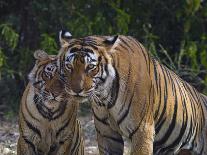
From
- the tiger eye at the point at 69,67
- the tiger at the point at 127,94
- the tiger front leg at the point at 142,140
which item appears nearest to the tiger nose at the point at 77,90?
the tiger at the point at 127,94

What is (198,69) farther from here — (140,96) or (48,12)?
(140,96)

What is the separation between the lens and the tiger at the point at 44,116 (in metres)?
5.44

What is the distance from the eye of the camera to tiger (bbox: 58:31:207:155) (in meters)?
4.53

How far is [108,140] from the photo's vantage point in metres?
5.21

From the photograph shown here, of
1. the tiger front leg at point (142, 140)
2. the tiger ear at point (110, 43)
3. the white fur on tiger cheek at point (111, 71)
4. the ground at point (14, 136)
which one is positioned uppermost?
the tiger ear at point (110, 43)

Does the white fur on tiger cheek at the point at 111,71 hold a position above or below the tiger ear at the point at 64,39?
below

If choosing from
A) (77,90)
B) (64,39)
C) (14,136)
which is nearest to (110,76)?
(77,90)

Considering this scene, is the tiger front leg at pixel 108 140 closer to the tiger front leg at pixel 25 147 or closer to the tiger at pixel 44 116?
the tiger at pixel 44 116

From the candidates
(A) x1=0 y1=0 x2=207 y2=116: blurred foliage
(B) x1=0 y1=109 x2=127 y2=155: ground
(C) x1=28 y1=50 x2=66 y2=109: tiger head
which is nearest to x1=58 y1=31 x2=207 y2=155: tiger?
(C) x1=28 y1=50 x2=66 y2=109: tiger head

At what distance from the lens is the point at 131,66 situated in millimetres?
4816

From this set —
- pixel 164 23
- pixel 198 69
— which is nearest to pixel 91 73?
pixel 198 69

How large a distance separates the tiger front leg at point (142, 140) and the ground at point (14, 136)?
2266mm

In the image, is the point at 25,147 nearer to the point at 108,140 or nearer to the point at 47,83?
the point at 47,83

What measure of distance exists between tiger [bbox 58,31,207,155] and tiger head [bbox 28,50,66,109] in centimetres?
44
